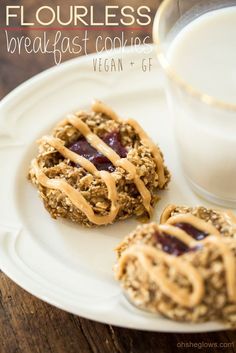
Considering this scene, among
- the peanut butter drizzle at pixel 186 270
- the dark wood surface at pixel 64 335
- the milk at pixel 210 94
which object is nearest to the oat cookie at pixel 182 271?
the peanut butter drizzle at pixel 186 270

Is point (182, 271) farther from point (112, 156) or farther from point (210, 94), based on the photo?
point (210, 94)

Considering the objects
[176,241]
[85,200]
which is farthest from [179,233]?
[85,200]

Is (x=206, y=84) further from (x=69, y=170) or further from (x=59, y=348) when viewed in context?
(x=59, y=348)

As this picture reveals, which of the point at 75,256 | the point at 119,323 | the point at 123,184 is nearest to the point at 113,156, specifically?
the point at 123,184

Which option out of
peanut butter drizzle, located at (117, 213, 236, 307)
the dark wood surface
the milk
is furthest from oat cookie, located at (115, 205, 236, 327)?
the milk

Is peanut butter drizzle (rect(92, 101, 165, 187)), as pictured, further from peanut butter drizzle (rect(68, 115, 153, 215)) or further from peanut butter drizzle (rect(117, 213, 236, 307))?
peanut butter drizzle (rect(117, 213, 236, 307))
